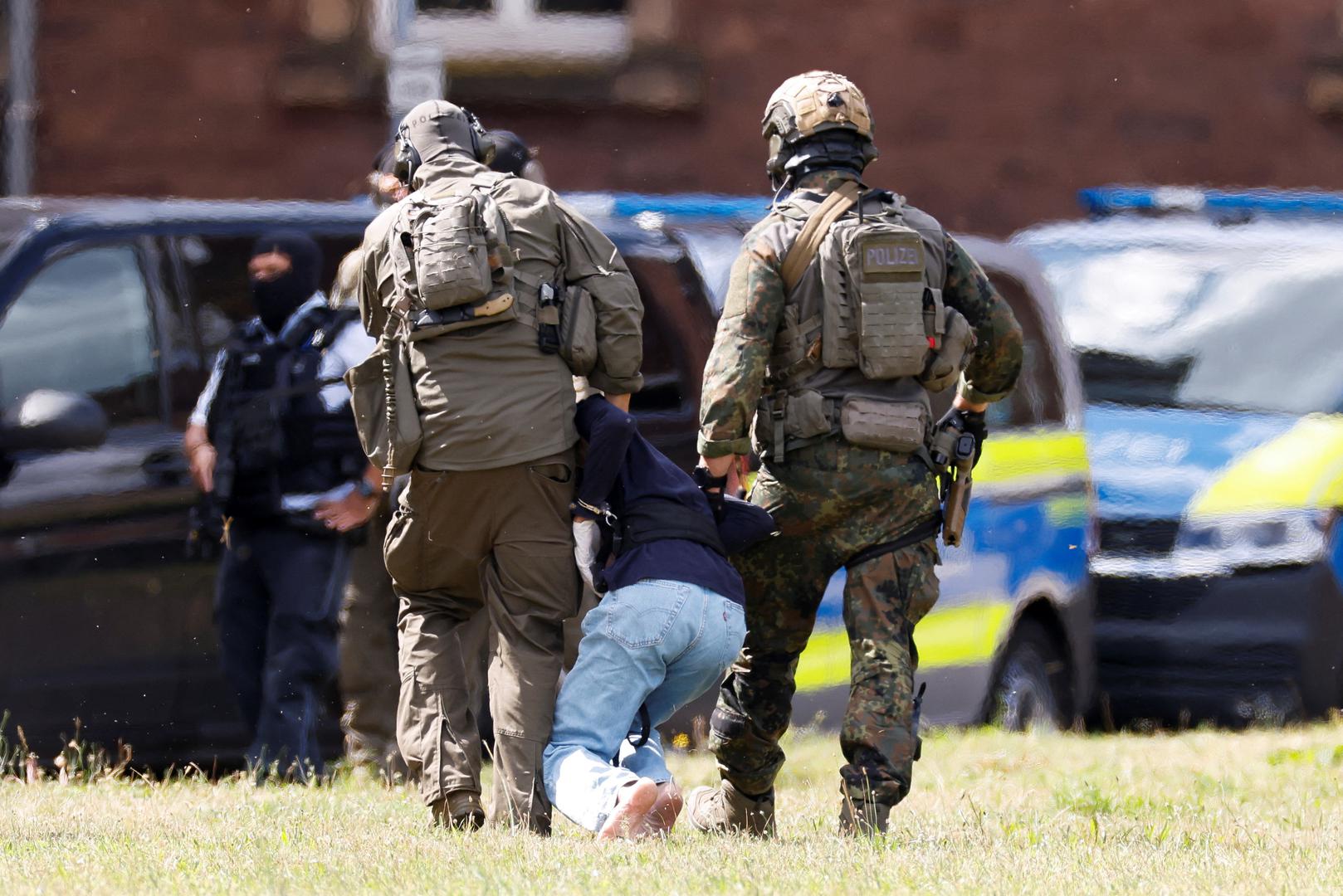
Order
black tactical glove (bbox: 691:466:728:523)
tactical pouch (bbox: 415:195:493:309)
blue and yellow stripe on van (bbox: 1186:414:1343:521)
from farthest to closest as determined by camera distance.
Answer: blue and yellow stripe on van (bbox: 1186:414:1343:521) < black tactical glove (bbox: 691:466:728:523) < tactical pouch (bbox: 415:195:493:309)

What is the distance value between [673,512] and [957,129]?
7854 mm

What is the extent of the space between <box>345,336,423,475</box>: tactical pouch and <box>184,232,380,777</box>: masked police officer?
1508 mm

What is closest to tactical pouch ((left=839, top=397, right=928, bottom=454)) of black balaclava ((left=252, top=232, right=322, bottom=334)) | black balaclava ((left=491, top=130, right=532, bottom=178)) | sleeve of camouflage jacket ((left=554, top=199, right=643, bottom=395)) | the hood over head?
sleeve of camouflage jacket ((left=554, top=199, right=643, bottom=395))

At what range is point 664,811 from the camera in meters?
4.76

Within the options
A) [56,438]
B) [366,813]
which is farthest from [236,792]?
[56,438]

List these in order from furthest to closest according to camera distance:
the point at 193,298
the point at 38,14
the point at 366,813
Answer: the point at 38,14 → the point at 193,298 → the point at 366,813

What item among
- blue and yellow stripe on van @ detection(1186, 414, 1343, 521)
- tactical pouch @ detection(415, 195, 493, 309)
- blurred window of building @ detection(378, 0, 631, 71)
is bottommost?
blue and yellow stripe on van @ detection(1186, 414, 1343, 521)

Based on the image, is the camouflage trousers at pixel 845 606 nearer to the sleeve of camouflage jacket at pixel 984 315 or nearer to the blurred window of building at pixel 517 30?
the sleeve of camouflage jacket at pixel 984 315

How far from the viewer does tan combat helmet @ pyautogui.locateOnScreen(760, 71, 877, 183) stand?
5.39 metres

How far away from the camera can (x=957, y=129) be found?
489 inches

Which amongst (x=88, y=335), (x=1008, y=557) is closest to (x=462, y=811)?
(x=88, y=335)

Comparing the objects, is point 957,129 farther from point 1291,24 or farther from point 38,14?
point 38,14

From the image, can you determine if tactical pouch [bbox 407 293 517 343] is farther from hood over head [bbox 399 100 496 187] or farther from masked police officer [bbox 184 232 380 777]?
masked police officer [bbox 184 232 380 777]

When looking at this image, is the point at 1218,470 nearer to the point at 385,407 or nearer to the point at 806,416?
the point at 806,416
